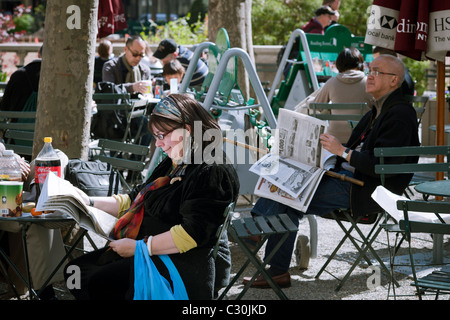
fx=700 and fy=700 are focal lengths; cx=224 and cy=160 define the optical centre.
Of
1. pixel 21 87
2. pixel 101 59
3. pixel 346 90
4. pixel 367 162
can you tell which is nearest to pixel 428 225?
pixel 367 162

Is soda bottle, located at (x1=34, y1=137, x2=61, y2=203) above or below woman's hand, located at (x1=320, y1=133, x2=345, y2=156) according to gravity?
above

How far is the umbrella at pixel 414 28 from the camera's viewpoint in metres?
5.52

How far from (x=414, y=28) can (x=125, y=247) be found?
345 centimetres

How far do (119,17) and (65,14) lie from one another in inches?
187

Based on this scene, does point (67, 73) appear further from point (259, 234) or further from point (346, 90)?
point (346, 90)

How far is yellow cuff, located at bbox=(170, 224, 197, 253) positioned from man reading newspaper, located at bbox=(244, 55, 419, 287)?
1665 mm

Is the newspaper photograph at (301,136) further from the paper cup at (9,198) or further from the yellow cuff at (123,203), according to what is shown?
the paper cup at (9,198)

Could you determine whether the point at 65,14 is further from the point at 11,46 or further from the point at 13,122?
the point at 11,46

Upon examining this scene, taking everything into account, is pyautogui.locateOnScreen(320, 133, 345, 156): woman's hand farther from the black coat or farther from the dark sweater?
the black coat

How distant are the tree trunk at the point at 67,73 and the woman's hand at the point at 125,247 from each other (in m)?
2.03

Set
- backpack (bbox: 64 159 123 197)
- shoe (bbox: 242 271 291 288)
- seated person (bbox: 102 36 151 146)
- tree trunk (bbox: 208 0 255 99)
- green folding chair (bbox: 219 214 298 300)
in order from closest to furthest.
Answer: green folding chair (bbox: 219 214 298 300) → backpack (bbox: 64 159 123 197) → shoe (bbox: 242 271 291 288) → seated person (bbox: 102 36 151 146) → tree trunk (bbox: 208 0 255 99)

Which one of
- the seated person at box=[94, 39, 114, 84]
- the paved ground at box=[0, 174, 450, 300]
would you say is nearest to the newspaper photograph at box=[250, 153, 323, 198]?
the paved ground at box=[0, 174, 450, 300]

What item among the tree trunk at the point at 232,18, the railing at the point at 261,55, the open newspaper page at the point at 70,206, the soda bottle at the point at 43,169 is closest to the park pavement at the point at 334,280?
the soda bottle at the point at 43,169

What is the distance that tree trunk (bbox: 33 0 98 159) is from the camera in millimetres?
5070
